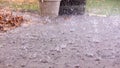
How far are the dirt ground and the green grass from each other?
43.3 inches

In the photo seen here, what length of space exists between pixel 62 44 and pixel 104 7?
4491 millimetres

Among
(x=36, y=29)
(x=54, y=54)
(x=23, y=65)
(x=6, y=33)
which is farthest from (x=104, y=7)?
(x=23, y=65)

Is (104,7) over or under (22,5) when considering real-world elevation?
under

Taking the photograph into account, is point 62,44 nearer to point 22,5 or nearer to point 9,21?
point 9,21

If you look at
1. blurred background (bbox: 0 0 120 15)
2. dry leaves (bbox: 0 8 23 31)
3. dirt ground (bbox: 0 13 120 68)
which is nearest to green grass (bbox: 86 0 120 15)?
blurred background (bbox: 0 0 120 15)

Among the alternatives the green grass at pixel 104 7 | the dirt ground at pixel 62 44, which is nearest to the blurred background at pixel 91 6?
the green grass at pixel 104 7

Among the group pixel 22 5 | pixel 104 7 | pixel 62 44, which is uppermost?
pixel 22 5

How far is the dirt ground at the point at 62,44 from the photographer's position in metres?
4.26

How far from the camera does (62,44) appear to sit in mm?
5230

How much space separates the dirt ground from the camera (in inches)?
168

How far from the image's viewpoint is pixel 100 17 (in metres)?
7.91

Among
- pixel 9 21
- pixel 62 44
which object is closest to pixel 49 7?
pixel 9 21

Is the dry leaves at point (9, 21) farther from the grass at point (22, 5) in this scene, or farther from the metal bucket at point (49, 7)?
the grass at point (22, 5)

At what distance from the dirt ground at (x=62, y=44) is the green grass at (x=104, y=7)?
110 centimetres
